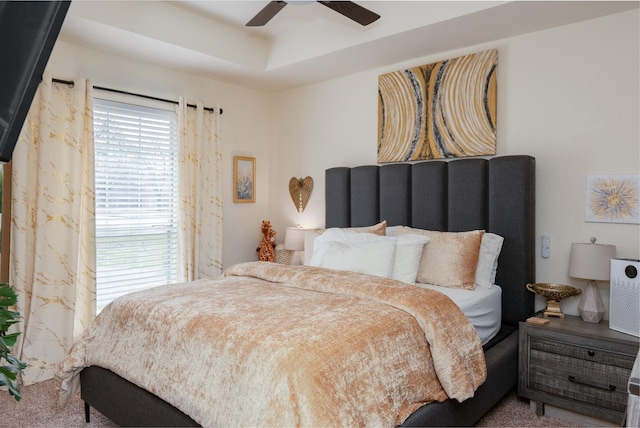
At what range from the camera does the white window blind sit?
3555mm

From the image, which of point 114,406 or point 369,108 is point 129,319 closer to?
point 114,406

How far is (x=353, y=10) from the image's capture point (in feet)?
8.79

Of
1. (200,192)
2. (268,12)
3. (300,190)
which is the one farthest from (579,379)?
(200,192)

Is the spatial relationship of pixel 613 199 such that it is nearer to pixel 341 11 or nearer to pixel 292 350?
pixel 341 11

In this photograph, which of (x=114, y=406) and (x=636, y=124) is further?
(x=636, y=124)

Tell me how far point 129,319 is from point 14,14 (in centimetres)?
230

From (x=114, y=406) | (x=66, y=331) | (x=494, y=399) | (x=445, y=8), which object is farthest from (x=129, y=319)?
(x=445, y=8)

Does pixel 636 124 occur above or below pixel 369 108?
below

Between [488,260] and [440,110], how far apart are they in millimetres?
1258

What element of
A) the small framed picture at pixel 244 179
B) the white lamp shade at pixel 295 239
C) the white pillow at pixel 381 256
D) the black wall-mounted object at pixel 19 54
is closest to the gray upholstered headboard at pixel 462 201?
the white lamp shade at pixel 295 239

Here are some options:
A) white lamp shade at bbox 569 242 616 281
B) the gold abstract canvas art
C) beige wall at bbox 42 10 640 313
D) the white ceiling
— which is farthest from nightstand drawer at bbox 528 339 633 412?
the white ceiling

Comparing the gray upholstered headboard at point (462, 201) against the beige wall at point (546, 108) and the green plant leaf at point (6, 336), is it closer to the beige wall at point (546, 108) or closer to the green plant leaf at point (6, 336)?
the beige wall at point (546, 108)

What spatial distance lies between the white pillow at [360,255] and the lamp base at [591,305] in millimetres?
1183

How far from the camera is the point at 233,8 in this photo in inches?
133
